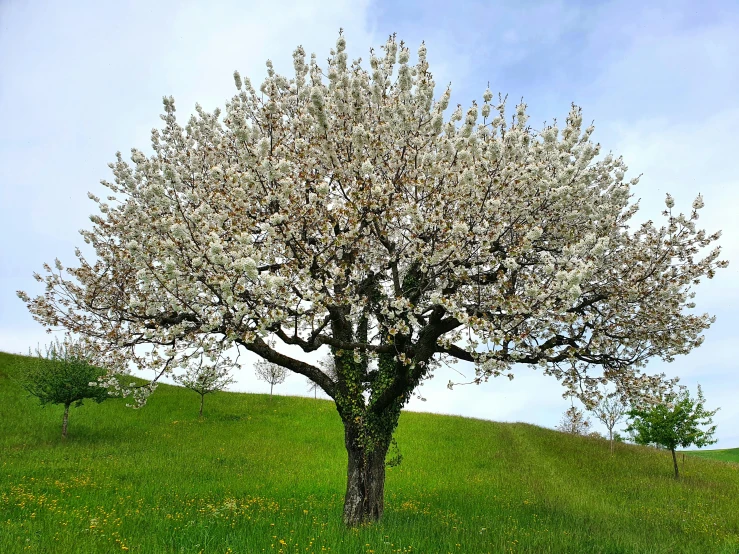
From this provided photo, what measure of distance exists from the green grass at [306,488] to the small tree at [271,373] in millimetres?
4041

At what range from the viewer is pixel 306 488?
18.9m

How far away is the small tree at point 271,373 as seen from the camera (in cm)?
4325

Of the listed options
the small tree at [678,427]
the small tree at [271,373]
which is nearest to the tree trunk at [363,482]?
the small tree at [678,427]

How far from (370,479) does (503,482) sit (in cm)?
1225

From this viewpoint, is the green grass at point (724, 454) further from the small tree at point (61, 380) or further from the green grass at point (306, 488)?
the small tree at point (61, 380)

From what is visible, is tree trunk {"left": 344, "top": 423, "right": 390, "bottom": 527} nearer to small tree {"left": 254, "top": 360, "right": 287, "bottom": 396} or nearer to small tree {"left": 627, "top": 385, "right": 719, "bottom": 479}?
small tree {"left": 627, "top": 385, "right": 719, "bottom": 479}

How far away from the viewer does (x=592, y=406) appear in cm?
1138

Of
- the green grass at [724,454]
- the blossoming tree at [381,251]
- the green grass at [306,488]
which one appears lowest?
the green grass at [306,488]

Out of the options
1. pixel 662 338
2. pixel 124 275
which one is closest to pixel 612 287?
pixel 662 338

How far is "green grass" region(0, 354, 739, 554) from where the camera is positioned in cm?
1132

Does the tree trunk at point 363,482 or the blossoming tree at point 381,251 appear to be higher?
the blossoming tree at point 381,251

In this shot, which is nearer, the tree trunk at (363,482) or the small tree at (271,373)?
the tree trunk at (363,482)

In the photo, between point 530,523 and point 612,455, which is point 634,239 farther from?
point 612,455

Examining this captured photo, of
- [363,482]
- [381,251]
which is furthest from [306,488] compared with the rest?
[381,251]
